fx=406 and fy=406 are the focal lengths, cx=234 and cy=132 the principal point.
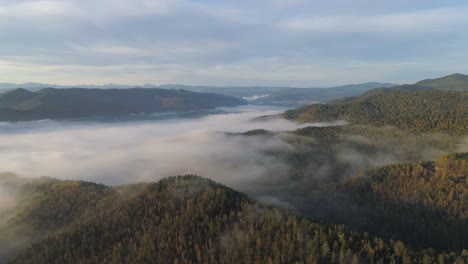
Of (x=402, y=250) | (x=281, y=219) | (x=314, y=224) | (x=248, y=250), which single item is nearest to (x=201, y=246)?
(x=248, y=250)

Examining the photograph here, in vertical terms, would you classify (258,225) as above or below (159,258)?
above

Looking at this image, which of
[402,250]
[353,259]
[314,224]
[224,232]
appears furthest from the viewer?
[224,232]

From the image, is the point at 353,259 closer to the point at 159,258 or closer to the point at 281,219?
the point at 281,219

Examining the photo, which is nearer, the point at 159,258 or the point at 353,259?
the point at 353,259

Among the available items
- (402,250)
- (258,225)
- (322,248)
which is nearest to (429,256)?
(402,250)

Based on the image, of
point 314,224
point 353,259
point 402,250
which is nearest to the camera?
point 353,259

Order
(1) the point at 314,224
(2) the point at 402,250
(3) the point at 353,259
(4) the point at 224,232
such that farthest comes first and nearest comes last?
(4) the point at 224,232
(1) the point at 314,224
(2) the point at 402,250
(3) the point at 353,259

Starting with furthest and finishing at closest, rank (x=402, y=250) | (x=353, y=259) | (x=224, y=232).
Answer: (x=224, y=232), (x=402, y=250), (x=353, y=259)

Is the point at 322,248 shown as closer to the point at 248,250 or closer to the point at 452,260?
the point at 248,250

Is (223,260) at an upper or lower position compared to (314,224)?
lower
